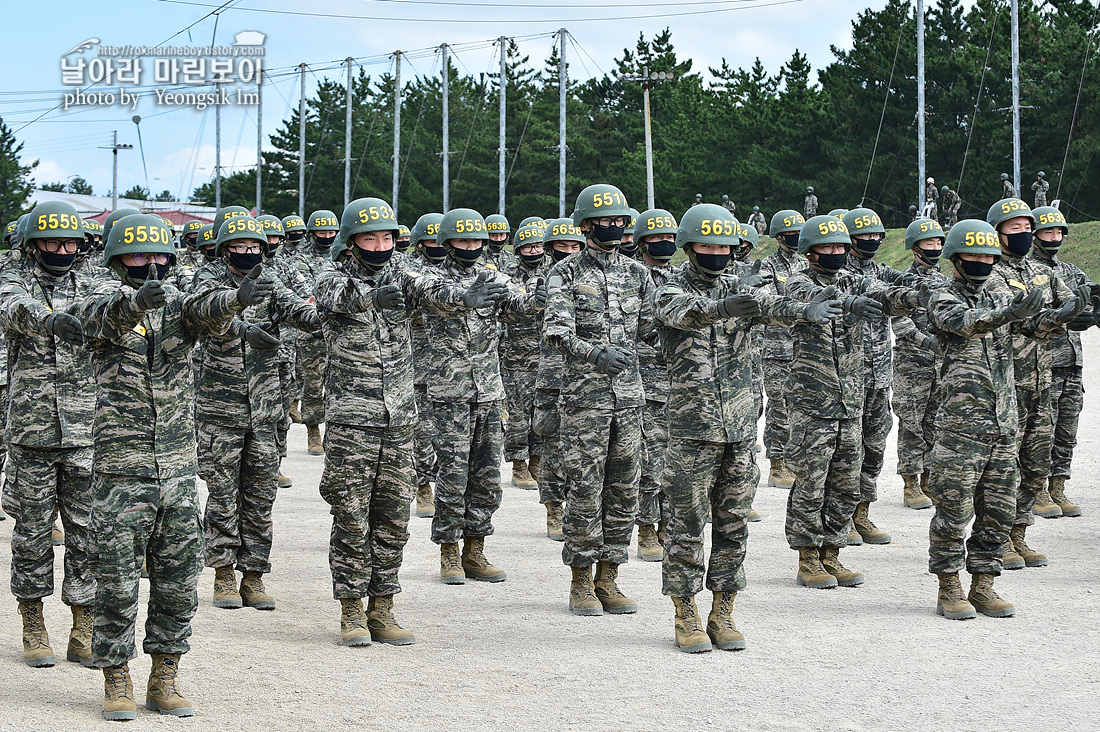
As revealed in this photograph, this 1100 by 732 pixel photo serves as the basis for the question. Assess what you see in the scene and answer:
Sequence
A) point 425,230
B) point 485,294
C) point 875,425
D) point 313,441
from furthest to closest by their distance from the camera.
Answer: point 313,441 → point 425,230 → point 875,425 → point 485,294

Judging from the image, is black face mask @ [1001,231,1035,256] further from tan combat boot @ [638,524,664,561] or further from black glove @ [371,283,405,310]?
black glove @ [371,283,405,310]

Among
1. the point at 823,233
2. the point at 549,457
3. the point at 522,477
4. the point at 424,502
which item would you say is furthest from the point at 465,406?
the point at 522,477

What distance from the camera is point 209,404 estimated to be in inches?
337

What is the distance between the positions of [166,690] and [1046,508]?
8.30 metres

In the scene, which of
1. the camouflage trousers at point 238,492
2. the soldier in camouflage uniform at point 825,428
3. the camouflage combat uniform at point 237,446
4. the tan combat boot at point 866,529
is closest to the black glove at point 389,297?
the camouflage combat uniform at point 237,446

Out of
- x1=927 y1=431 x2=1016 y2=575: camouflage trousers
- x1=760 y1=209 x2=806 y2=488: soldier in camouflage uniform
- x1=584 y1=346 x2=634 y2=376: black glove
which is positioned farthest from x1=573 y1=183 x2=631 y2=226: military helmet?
x1=760 y1=209 x2=806 y2=488: soldier in camouflage uniform

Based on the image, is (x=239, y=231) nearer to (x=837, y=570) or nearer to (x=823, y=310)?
(x=823, y=310)

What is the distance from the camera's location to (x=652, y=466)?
1014 centimetres

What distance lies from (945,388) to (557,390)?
369 centimetres

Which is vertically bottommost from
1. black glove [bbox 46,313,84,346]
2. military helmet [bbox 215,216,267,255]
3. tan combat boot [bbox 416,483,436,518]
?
tan combat boot [bbox 416,483,436,518]

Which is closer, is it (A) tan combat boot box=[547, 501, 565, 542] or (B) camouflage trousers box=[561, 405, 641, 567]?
(B) camouflage trousers box=[561, 405, 641, 567]

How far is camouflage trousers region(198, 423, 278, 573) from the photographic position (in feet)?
28.0

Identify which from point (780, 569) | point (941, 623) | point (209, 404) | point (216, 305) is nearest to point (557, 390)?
point (780, 569)

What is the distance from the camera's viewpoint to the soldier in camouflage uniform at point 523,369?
13266 mm
